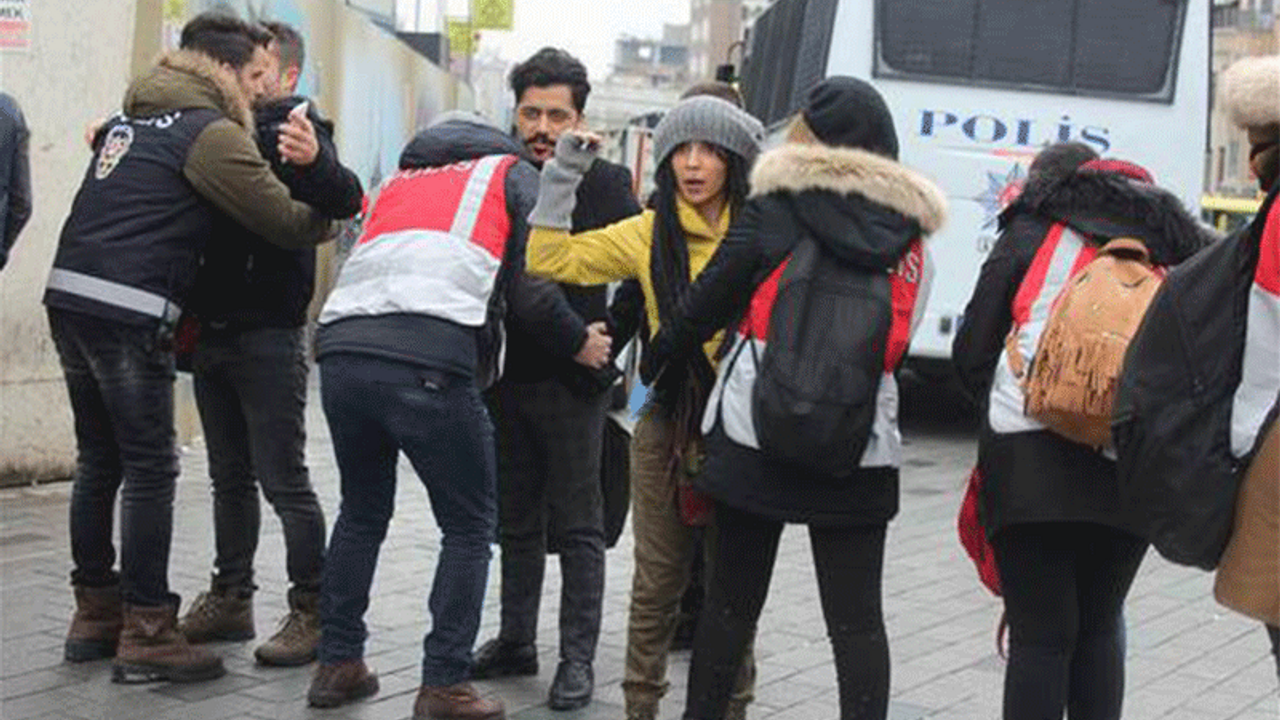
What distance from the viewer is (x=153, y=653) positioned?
16.6 feet

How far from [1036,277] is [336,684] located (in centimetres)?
228

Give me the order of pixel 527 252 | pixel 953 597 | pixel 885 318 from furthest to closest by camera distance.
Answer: pixel 953 597 → pixel 527 252 → pixel 885 318

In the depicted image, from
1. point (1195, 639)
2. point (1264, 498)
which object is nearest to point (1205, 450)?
point (1264, 498)

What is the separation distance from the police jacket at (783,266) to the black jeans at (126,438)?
1789 mm

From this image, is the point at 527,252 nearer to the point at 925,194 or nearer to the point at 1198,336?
the point at 925,194

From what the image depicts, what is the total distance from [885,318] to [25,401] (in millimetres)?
5614

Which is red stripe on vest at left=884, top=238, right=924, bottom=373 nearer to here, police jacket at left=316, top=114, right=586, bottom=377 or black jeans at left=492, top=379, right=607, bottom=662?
police jacket at left=316, top=114, right=586, bottom=377

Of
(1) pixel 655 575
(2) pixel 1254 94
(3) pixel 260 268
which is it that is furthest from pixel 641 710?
(2) pixel 1254 94

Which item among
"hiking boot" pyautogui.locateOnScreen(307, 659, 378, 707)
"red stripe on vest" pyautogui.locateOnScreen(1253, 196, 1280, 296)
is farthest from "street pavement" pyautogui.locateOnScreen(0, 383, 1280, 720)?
"red stripe on vest" pyautogui.locateOnScreen(1253, 196, 1280, 296)

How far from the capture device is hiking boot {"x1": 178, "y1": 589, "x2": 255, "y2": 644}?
5.57m

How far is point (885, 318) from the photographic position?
3.93 m

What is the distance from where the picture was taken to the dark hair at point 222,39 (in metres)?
5.19

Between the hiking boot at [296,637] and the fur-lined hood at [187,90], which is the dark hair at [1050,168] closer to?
the fur-lined hood at [187,90]

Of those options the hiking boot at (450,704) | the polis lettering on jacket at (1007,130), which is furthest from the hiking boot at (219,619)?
the polis lettering on jacket at (1007,130)
